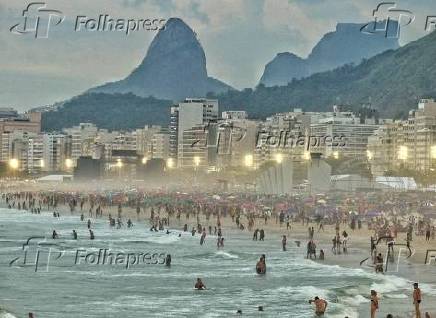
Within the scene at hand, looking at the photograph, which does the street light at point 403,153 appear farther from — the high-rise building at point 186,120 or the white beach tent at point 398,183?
the high-rise building at point 186,120

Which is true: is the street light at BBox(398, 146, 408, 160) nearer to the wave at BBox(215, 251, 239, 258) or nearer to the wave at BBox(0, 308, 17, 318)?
the wave at BBox(215, 251, 239, 258)

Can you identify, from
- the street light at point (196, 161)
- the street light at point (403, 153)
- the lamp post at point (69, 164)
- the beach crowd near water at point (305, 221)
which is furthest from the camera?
the lamp post at point (69, 164)

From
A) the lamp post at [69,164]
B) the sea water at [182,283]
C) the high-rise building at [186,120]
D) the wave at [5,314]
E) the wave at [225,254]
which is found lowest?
the wave at [5,314]

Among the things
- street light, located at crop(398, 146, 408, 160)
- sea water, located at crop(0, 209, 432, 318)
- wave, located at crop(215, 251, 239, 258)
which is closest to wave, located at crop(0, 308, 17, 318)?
sea water, located at crop(0, 209, 432, 318)

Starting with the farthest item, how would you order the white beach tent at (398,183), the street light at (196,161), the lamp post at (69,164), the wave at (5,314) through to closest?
the lamp post at (69,164), the street light at (196,161), the white beach tent at (398,183), the wave at (5,314)

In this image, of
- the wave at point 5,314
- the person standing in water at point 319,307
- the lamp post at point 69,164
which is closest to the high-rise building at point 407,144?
the person standing in water at point 319,307

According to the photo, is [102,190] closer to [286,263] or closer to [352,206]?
[352,206]

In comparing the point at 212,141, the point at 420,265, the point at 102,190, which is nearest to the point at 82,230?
the point at 420,265

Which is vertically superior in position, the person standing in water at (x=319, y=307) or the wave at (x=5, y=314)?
the person standing in water at (x=319, y=307)
